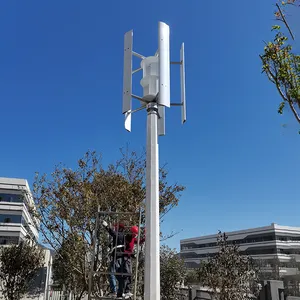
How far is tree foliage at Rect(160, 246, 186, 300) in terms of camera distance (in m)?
14.7

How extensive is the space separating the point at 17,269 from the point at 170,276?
22.1 ft

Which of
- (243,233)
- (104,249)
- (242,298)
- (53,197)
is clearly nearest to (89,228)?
(104,249)

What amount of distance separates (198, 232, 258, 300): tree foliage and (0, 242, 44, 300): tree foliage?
7.17 meters

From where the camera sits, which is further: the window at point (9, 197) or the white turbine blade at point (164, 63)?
the window at point (9, 197)

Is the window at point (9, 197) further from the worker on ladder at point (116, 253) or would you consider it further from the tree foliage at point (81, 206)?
the worker on ladder at point (116, 253)

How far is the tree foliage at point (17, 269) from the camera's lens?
40.7 ft

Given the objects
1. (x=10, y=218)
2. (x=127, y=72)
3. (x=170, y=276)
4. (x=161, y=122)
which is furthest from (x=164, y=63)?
(x=10, y=218)

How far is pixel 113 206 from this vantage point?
9.66m

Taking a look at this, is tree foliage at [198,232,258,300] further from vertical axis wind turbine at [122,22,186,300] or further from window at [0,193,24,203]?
window at [0,193,24,203]

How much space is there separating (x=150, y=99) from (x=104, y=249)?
21.3 ft

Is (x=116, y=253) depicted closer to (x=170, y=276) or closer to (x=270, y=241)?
(x=170, y=276)

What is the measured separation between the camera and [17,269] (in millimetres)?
12547

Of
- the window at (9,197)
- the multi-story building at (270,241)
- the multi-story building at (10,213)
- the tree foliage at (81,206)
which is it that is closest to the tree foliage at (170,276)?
the tree foliage at (81,206)

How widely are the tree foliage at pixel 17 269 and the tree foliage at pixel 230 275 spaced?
717 centimetres
